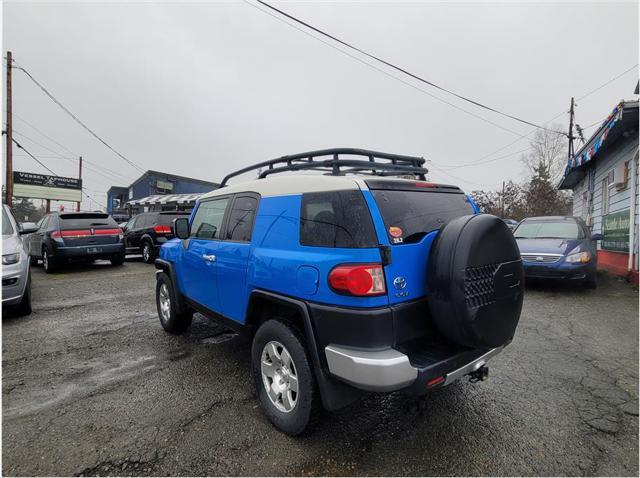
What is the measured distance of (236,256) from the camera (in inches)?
117

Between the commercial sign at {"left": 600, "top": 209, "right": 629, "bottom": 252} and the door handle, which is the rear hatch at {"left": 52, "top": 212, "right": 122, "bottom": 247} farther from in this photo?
the commercial sign at {"left": 600, "top": 209, "right": 629, "bottom": 252}

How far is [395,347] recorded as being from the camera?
2.06 metres

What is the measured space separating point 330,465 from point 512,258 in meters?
1.85

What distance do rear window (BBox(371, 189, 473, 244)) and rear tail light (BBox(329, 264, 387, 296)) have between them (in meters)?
0.25

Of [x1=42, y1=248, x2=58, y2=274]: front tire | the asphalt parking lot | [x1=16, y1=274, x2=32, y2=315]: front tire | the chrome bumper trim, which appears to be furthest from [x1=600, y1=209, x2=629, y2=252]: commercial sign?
[x1=42, y1=248, x2=58, y2=274]: front tire

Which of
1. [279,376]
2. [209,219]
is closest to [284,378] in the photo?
[279,376]

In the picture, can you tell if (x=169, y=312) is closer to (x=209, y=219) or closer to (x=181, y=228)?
(x=181, y=228)

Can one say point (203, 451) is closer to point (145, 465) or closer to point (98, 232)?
point (145, 465)

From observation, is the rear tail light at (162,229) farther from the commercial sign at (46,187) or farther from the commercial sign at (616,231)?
the commercial sign at (46,187)

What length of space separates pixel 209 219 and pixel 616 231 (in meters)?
10.3

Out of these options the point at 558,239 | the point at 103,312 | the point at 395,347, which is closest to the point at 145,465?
the point at 395,347

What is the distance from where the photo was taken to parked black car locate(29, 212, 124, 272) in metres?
9.10

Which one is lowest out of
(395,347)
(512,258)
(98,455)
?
(98,455)

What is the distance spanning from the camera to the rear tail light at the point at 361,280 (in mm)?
2037
